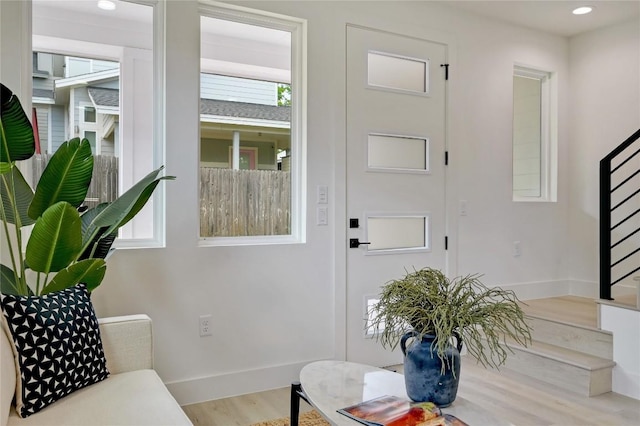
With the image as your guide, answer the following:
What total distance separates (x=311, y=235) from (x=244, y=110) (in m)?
0.95

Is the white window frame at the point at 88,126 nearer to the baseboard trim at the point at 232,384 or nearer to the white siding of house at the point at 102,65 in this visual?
the white siding of house at the point at 102,65

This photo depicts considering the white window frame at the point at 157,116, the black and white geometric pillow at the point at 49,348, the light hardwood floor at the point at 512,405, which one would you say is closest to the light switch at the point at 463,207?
the light hardwood floor at the point at 512,405

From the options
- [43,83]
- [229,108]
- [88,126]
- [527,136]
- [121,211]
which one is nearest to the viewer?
[121,211]

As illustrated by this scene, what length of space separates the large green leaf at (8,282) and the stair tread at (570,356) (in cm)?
283

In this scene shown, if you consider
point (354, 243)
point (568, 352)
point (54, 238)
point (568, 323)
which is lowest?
point (568, 352)

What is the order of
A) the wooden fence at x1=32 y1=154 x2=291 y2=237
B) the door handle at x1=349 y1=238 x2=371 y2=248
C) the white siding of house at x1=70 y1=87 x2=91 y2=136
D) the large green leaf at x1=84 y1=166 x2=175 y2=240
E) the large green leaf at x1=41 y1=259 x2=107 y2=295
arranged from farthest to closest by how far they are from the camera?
the door handle at x1=349 y1=238 x2=371 y2=248 < the wooden fence at x1=32 y1=154 x2=291 y2=237 < the white siding of house at x1=70 y1=87 x2=91 y2=136 < the large green leaf at x1=84 y1=166 x2=175 y2=240 < the large green leaf at x1=41 y1=259 x2=107 y2=295

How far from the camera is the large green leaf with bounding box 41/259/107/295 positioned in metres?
2.02

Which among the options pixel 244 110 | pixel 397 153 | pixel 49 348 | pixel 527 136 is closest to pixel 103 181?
pixel 244 110

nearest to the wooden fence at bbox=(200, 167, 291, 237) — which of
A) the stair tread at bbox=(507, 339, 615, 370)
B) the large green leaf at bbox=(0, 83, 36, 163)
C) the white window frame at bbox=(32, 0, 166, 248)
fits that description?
the white window frame at bbox=(32, 0, 166, 248)

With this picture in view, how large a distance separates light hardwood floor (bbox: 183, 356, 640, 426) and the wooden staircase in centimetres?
7

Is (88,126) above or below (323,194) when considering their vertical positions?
above

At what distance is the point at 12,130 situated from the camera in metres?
1.92

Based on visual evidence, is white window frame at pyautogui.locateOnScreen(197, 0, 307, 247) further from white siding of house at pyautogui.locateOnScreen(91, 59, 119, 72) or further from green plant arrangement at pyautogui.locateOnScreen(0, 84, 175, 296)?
green plant arrangement at pyautogui.locateOnScreen(0, 84, 175, 296)

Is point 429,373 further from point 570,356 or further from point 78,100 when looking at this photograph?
point 78,100
